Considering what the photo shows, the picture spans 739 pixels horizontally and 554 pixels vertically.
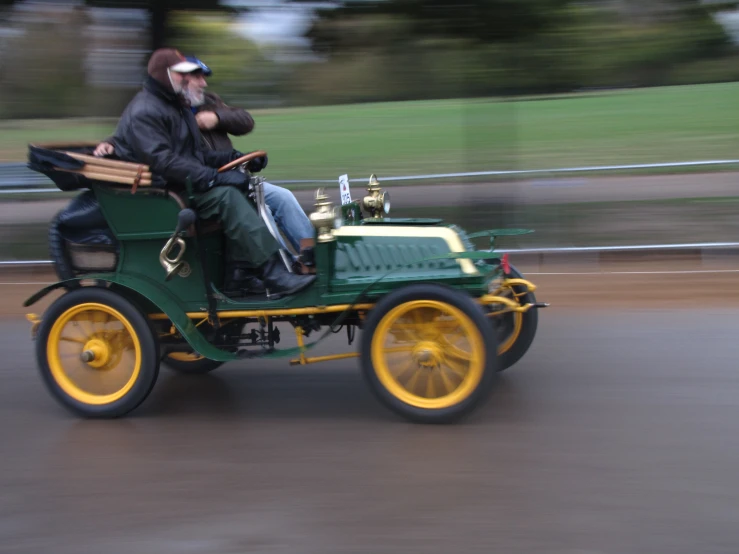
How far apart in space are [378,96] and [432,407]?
5.84 m

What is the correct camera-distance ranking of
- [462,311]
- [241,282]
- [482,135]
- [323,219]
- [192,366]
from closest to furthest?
[462,311] → [323,219] → [241,282] → [192,366] → [482,135]

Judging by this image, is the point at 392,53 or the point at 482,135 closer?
the point at 392,53

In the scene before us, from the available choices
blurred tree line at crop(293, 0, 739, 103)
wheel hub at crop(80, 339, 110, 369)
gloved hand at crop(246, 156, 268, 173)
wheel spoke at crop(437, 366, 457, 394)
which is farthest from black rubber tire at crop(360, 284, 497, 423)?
blurred tree line at crop(293, 0, 739, 103)

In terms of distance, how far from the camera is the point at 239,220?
4945 mm

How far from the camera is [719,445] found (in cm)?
442

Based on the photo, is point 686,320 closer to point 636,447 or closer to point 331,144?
point 636,447

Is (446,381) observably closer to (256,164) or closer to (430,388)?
(430,388)

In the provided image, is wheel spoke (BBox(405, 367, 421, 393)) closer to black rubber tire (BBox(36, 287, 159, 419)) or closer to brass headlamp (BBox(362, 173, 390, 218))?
brass headlamp (BBox(362, 173, 390, 218))

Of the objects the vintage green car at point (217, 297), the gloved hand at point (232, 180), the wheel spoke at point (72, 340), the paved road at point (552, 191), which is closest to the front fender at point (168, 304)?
the vintage green car at point (217, 297)

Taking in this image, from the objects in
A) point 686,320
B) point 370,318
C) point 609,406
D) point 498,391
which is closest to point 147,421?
point 370,318

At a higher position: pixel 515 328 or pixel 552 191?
pixel 552 191

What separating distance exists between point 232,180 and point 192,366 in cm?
147

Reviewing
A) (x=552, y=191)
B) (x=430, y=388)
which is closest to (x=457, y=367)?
(x=430, y=388)

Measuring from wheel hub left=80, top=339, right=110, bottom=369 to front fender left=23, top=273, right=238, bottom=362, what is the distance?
33 cm
